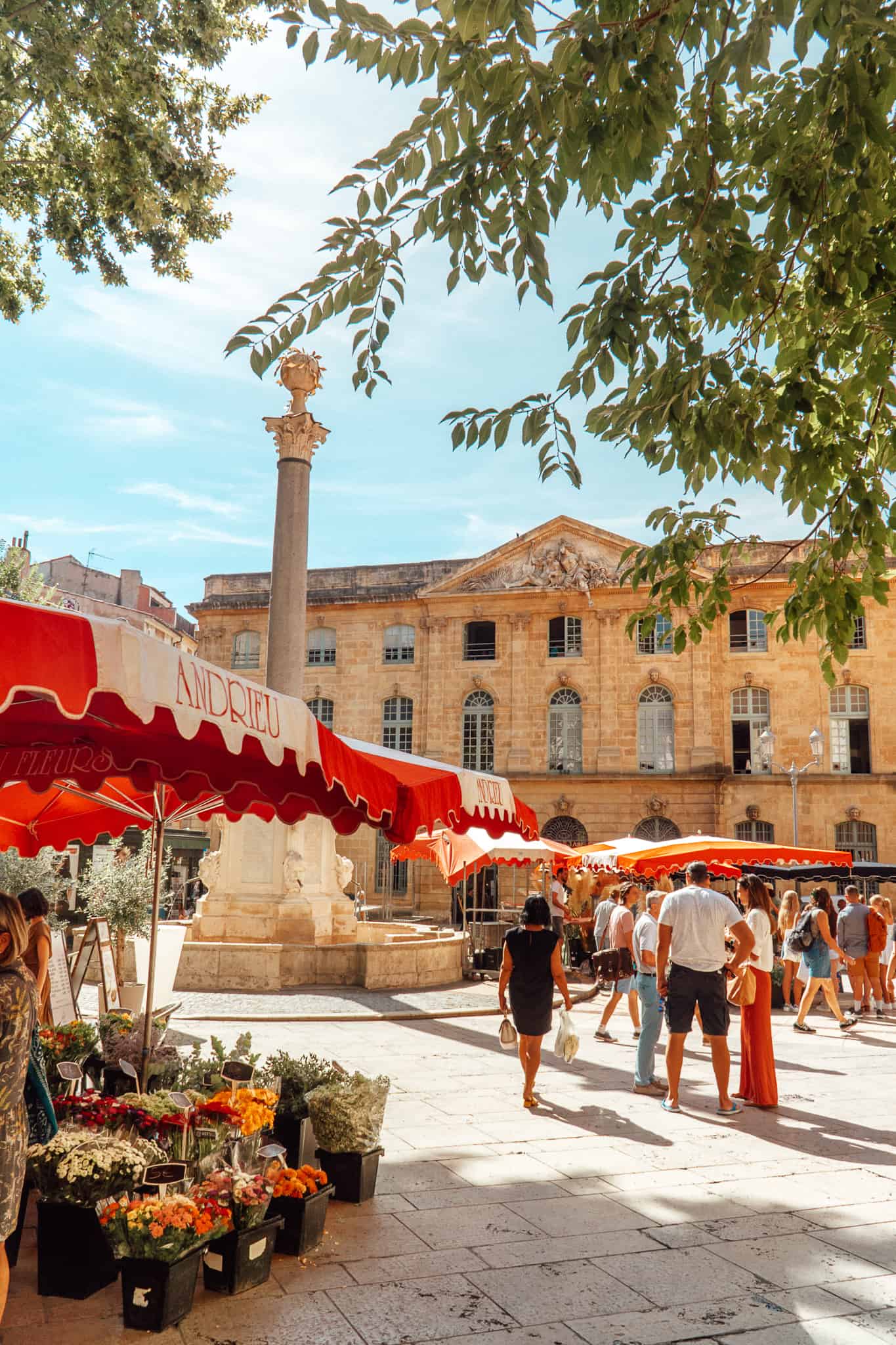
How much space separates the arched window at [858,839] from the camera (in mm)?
32188

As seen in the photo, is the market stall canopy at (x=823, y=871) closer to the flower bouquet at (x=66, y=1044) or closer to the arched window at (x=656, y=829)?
the arched window at (x=656, y=829)

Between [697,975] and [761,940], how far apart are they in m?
0.90

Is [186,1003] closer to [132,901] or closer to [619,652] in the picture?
[132,901]

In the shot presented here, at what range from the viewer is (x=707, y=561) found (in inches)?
1389

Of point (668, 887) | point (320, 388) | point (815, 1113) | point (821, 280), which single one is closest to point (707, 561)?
point (668, 887)

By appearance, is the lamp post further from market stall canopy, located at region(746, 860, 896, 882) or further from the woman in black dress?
the woman in black dress

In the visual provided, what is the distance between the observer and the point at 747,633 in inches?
1389

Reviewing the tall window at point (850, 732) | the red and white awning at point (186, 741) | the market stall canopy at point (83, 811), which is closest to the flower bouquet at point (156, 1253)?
the red and white awning at point (186, 741)

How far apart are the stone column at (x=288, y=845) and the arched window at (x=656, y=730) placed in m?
19.7

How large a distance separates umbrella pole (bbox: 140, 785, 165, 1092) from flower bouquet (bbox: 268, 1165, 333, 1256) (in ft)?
4.72

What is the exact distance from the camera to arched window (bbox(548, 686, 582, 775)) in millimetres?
35781

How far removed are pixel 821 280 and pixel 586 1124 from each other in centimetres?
574

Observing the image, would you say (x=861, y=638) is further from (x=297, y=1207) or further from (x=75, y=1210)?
(x=75, y=1210)

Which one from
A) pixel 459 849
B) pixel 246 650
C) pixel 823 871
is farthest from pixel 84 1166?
pixel 246 650
